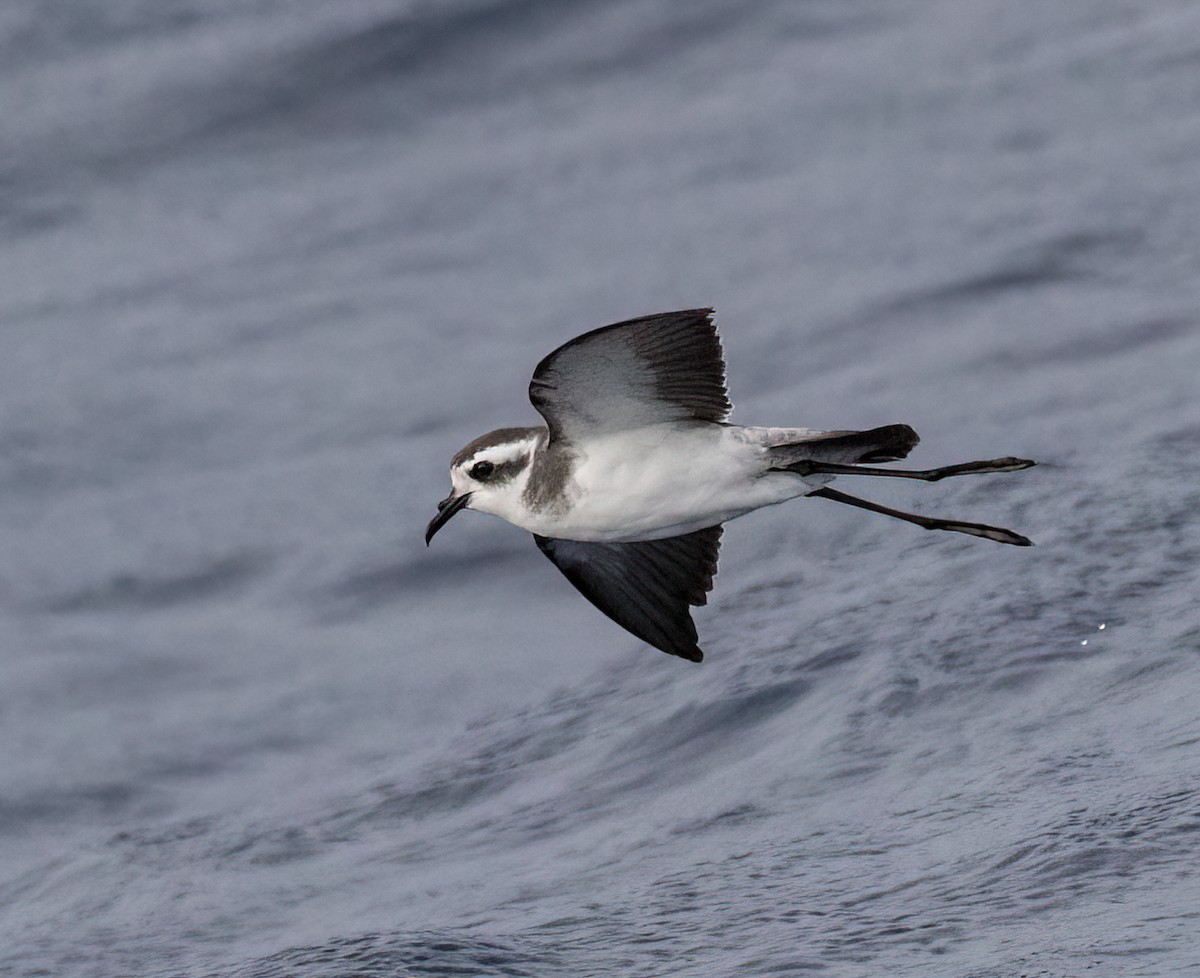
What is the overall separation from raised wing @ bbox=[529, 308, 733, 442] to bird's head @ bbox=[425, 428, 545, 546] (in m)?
0.19

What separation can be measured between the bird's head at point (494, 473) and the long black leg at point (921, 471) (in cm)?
107

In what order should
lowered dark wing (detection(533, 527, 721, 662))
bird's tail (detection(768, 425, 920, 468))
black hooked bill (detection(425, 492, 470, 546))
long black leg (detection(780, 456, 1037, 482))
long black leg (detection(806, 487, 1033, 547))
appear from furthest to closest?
lowered dark wing (detection(533, 527, 721, 662)) < long black leg (detection(806, 487, 1033, 547)) < black hooked bill (detection(425, 492, 470, 546)) < long black leg (detection(780, 456, 1037, 482)) < bird's tail (detection(768, 425, 920, 468))

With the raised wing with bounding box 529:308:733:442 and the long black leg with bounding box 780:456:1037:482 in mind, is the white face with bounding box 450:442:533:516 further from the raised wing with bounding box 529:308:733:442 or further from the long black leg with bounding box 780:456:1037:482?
the long black leg with bounding box 780:456:1037:482

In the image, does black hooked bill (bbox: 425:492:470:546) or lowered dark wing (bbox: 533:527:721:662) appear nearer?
black hooked bill (bbox: 425:492:470:546)

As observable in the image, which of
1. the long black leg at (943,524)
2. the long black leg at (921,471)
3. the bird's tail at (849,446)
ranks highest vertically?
the bird's tail at (849,446)

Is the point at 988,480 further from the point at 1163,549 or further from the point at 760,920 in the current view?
the point at 760,920

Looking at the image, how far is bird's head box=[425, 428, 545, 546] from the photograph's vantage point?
822cm

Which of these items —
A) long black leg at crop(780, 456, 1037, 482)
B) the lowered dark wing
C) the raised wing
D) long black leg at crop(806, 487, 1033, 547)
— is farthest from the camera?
the lowered dark wing

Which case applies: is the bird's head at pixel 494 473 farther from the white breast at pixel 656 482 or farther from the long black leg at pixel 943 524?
the long black leg at pixel 943 524

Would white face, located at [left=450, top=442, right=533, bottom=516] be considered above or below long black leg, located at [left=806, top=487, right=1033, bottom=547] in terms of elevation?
above

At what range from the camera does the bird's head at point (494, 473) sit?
324 inches

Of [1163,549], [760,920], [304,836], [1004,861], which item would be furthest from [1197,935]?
[304,836]

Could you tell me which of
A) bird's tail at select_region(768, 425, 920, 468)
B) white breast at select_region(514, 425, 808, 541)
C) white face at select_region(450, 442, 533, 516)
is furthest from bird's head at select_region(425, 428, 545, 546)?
bird's tail at select_region(768, 425, 920, 468)

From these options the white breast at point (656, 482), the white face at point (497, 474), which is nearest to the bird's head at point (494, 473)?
the white face at point (497, 474)
